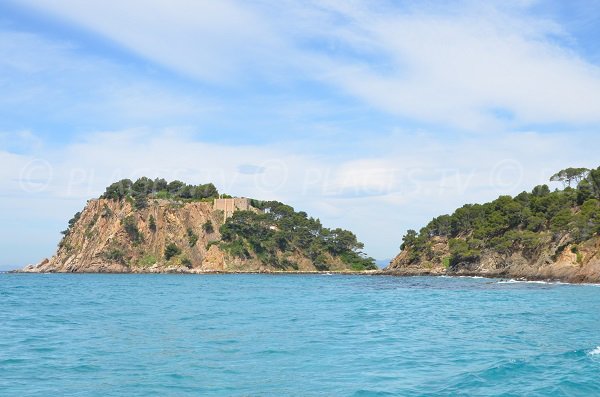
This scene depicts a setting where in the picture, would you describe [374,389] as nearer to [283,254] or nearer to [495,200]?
[495,200]

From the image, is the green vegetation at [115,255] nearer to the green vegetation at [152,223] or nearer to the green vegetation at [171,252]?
the green vegetation at [152,223]

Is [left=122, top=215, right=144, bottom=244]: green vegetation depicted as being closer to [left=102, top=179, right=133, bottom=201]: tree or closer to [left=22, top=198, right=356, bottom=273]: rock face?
[left=22, top=198, right=356, bottom=273]: rock face

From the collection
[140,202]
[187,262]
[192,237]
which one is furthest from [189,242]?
[140,202]

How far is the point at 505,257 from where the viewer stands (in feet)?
332

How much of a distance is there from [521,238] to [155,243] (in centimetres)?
9389

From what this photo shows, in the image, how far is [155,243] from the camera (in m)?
151

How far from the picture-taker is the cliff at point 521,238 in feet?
275

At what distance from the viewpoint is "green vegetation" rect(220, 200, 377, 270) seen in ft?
491

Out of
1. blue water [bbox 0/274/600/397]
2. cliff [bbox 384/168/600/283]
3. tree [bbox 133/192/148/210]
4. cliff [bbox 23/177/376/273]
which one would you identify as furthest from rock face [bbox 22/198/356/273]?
blue water [bbox 0/274/600/397]

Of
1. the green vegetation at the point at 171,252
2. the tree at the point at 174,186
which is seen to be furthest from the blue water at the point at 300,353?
the tree at the point at 174,186

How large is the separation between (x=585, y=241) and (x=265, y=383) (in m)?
80.4

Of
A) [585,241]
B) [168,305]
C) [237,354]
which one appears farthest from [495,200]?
[237,354]

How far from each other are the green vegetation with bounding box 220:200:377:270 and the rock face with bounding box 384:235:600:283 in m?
28.1

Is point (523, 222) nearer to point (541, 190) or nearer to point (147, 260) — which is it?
point (541, 190)
